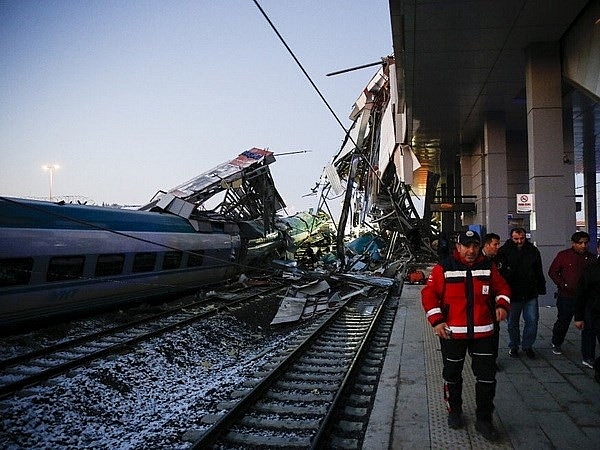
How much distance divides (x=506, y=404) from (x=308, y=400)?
232 cm

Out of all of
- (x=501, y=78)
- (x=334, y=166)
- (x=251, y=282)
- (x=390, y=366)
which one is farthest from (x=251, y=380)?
(x=334, y=166)

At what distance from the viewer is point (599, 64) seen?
8195 mm

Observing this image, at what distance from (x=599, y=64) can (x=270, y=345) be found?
7849mm

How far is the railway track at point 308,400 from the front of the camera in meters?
4.85

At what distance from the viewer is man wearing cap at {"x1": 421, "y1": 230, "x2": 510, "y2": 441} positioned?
4.30m

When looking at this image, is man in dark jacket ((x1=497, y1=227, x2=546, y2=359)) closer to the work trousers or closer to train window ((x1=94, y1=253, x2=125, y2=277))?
the work trousers

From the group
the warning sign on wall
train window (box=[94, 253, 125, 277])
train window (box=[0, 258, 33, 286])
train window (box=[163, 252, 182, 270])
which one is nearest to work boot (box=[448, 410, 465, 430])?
the warning sign on wall

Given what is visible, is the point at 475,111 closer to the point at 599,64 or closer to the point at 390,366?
the point at 599,64

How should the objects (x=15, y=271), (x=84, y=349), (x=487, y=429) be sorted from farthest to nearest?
(x=15, y=271), (x=84, y=349), (x=487, y=429)

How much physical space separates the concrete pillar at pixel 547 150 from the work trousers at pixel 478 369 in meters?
6.67

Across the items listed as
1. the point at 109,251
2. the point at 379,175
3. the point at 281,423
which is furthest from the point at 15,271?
the point at 379,175

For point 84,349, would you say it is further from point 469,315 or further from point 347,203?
point 347,203

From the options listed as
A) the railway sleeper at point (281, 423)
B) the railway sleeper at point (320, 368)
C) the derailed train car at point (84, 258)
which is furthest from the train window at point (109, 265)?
the railway sleeper at point (281, 423)

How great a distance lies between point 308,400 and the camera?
6.03 meters
